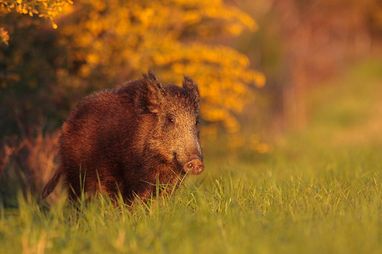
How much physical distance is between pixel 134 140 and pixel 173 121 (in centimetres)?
48

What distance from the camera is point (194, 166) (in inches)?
305

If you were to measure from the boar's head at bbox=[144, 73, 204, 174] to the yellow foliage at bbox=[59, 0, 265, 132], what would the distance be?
522 cm

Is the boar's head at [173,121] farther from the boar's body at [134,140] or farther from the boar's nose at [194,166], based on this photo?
the boar's nose at [194,166]

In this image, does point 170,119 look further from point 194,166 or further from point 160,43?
point 160,43

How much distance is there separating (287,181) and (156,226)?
2.95 m

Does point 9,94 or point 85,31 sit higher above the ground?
point 85,31

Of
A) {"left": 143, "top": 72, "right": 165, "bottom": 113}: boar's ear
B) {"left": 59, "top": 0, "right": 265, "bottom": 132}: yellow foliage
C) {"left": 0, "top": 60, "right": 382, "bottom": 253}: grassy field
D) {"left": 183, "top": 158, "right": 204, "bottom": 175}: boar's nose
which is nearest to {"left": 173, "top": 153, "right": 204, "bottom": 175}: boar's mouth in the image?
{"left": 183, "top": 158, "right": 204, "bottom": 175}: boar's nose

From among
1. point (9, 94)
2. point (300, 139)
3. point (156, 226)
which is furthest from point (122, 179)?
point (300, 139)

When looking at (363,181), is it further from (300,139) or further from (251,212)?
(300,139)

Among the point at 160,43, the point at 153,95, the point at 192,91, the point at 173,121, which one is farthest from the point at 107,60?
the point at 173,121

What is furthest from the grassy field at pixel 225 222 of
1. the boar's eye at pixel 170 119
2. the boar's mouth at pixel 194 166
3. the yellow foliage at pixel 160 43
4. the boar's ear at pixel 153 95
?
the yellow foliage at pixel 160 43

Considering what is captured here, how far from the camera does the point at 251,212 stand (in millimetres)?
7008

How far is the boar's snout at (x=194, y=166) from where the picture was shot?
775 centimetres

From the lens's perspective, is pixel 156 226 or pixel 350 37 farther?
pixel 350 37
